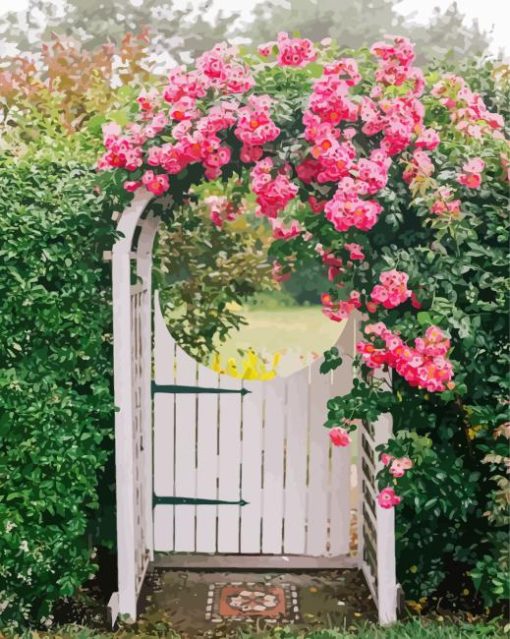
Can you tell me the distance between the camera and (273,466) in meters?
5.81

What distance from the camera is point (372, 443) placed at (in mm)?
5195

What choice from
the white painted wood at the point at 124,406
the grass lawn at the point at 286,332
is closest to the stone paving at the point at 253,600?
the white painted wood at the point at 124,406

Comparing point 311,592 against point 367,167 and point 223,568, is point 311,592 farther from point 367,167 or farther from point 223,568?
point 367,167

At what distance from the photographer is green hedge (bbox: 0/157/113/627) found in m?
4.52

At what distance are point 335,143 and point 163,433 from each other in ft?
8.04

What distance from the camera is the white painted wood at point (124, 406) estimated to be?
4.63 m

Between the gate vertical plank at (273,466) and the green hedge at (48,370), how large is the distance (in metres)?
1.31

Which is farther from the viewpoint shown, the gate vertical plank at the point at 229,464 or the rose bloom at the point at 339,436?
the gate vertical plank at the point at 229,464

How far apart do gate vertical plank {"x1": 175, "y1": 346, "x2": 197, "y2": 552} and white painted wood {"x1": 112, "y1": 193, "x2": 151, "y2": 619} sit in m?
0.86

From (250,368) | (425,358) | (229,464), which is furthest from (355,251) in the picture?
(250,368)

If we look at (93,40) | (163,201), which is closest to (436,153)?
(163,201)

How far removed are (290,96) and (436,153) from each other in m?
0.80

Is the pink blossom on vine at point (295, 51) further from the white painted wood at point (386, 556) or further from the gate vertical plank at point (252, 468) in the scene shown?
the gate vertical plank at point (252, 468)

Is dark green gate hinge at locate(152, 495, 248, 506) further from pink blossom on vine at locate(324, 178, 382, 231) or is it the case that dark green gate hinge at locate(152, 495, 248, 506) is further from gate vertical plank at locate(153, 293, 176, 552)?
pink blossom on vine at locate(324, 178, 382, 231)
